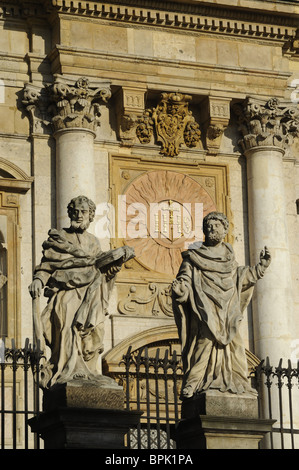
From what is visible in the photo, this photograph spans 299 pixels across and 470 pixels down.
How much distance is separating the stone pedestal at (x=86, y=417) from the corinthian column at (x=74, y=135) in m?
6.50

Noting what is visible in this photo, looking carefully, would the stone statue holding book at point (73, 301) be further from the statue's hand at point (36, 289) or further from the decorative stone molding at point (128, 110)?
the decorative stone molding at point (128, 110)

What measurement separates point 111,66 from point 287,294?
170 inches

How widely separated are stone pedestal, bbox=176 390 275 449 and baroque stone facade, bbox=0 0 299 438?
581cm

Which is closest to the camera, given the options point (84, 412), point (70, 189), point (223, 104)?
point (84, 412)

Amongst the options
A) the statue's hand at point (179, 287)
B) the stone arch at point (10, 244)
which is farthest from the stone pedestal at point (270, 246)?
the statue's hand at point (179, 287)

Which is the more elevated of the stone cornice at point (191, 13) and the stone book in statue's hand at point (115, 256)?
the stone cornice at point (191, 13)

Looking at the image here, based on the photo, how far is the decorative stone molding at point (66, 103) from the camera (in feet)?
68.2

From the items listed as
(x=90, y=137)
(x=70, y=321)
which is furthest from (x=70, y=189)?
(x=70, y=321)

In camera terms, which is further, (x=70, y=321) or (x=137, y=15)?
(x=137, y=15)

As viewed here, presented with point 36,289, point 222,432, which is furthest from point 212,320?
point 36,289

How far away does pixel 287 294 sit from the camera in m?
21.4

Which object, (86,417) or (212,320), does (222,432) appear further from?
(86,417)

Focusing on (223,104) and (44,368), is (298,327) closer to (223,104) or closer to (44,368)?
(223,104)

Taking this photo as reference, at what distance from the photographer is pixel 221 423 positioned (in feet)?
47.1
